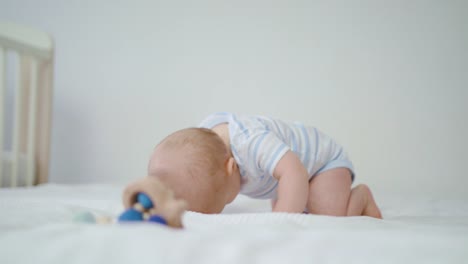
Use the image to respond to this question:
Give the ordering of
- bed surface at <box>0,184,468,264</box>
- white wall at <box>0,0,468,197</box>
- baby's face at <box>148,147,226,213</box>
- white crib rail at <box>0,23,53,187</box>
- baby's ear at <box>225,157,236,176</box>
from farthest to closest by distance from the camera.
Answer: white wall at <box>0,0,468,197</box> < white crib rail at <box>0,23,53,187</box> < baby's ear at <box>225,157,236,176</box> < baby's face at <box>148,147,226,213</box> < bed surface at <box>0,184,468,264</box>

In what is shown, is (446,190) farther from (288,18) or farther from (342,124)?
(288,18)

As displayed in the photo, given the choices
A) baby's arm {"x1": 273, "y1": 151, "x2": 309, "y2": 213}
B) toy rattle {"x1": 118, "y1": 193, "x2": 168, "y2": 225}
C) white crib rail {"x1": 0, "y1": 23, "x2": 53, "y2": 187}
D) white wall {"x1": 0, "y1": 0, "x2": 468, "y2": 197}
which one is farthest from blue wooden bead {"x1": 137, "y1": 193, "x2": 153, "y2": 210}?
white wall {"x1": 0, "y1": 0, "x2": 468, "y2": 197}

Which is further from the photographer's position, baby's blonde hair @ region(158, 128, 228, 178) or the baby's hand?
baby's blonde hair @ region(158, 128, 228, 178)

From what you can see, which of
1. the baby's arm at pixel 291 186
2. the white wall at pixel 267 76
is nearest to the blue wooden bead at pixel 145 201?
the baby's arm at pixel 291 186

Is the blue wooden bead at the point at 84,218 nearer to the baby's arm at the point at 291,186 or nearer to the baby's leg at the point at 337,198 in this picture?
the baby's arm at the point at 291,186

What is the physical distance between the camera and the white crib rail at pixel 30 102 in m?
1.49

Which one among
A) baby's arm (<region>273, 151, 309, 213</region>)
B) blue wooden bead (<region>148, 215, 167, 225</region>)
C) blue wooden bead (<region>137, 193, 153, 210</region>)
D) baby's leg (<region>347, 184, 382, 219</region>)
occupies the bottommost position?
baby's leg (<region>347, 184, 382, 219</region>)

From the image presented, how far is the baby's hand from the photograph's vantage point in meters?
0.39

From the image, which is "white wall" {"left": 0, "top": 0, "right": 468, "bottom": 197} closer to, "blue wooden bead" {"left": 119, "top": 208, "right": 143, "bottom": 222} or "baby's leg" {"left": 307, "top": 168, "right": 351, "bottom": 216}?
"baby's leg" {"left": 307, "top": 168, "right": 351, "bottom": 216}

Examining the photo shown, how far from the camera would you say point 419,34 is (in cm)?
183

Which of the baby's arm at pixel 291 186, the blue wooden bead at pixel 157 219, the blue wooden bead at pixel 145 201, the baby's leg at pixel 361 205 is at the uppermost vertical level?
the blue wooden bead at pixel 145 201

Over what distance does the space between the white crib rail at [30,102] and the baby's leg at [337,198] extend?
3.66 ft

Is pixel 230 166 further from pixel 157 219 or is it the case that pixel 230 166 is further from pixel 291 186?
pixel 157 219

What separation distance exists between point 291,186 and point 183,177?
0.69 ft
